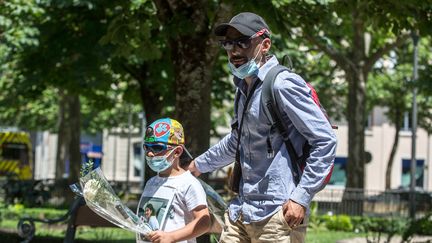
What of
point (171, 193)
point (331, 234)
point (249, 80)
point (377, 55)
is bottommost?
point (331, 234)

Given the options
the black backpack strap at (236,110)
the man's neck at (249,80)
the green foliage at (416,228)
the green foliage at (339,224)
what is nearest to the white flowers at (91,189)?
the black backpack strap at (236,110)

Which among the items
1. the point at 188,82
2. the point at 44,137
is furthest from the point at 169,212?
the point at 44,137

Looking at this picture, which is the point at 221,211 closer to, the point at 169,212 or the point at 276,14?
the point at 169,212

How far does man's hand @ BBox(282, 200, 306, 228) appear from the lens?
4383mm

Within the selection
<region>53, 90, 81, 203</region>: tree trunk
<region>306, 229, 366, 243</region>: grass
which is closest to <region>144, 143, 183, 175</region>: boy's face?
<region>306, 229, 366, 243</region>: grass

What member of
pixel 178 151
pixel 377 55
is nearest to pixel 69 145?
pixel 377 55

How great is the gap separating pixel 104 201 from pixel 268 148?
3.16ft

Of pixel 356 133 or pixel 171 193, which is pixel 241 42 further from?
pixel 356 133

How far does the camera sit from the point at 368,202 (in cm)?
2364

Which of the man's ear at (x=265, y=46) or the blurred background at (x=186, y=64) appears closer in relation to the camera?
the man's ear at (x=265, y=46)

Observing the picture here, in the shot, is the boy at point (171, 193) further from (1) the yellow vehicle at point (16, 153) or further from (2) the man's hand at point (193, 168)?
(1) the yellow vehicle at point (16, 153)

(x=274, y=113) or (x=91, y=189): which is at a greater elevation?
(x=274, y=113)

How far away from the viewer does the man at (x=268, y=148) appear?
14.4 ft

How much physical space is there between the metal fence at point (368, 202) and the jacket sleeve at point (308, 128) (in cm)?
1883
